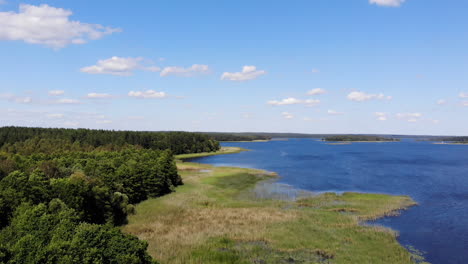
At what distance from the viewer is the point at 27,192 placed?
42812 mm

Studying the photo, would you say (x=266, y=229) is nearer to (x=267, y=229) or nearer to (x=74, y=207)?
(x=267, y=229)

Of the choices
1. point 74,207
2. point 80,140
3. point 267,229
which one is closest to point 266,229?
point 267,229

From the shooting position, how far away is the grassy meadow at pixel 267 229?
3656 centimetres

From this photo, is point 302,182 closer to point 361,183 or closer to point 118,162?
point 361,183

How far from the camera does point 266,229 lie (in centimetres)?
4550

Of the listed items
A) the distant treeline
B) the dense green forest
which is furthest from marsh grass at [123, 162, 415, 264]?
the distant treeline

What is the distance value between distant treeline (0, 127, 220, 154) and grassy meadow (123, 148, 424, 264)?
69.3 m

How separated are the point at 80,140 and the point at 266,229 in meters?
129

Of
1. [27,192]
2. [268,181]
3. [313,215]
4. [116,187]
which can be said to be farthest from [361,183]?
[27,192]

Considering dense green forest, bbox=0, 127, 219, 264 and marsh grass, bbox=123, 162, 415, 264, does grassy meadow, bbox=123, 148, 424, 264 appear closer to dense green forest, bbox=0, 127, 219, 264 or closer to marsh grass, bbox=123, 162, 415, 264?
marsh grass, bbox=123, 162, 415, 264

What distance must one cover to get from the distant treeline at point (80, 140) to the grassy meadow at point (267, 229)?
A: 69.3 meters

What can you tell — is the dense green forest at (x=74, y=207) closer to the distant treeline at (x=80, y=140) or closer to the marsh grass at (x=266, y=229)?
the marsh grass at (x=266, y=229)

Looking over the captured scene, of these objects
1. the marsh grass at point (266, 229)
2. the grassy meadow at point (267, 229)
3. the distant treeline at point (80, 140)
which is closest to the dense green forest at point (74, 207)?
the marsh grass at point (266, 229)

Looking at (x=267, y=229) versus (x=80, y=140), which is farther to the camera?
(x=80, y=140)
